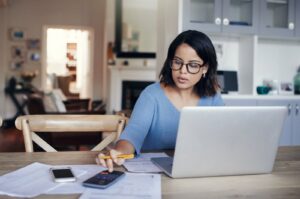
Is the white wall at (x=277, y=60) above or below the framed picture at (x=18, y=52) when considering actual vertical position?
below

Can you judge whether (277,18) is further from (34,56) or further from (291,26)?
(34,56)

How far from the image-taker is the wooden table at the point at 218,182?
91 cm

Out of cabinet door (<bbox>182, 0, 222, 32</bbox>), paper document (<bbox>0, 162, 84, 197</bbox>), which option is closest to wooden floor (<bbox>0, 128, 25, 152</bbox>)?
cabinet door (<bbox>182, 0, 222, 32</bbox>)

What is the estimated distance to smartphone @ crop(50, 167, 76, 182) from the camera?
949mm

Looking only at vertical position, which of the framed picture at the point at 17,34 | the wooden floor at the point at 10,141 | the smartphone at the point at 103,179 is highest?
the framed picture at the point at 17,34

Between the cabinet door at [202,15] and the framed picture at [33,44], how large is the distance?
5121mm

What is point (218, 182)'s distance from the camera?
1.00 metres

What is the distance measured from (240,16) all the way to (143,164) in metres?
2.62

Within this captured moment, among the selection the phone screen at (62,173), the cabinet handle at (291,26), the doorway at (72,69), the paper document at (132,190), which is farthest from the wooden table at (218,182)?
the doorway at (72,69)

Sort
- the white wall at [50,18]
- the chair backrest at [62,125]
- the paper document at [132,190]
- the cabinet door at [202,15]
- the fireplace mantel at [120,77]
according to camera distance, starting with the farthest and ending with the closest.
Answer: the white wall at [50,18], the fireplace mantel at [120,77], the cabinet door at [202,15], the chair backrest at [62,125], the paper document at [132,190]

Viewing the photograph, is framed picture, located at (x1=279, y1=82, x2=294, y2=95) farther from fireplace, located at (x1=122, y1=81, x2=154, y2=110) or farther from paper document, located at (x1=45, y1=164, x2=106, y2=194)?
fireplace, located at (x1=122, y1=81, x2=154, y2=110)

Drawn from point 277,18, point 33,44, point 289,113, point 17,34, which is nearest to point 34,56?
point 33,44

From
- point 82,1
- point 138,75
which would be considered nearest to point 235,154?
point 138,75

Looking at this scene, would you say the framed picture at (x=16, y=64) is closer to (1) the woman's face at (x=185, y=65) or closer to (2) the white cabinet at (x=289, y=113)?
(2) the white cabinet at (x=289, y=113)
